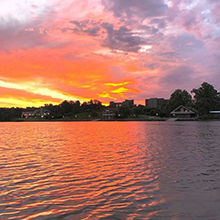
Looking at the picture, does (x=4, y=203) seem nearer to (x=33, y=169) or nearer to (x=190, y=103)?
(x=33, y=169)

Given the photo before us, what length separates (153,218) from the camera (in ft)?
24.3

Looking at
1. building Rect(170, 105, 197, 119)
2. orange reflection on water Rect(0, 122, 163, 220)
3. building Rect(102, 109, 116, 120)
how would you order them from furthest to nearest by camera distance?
building Rect(102, 109, 116, 120)
building Rect(170, 105, 197, 119)
orange reflection on water Rect(0, 122, 163, 220)

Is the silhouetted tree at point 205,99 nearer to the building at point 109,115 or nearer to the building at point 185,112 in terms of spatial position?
the building at point 185,112

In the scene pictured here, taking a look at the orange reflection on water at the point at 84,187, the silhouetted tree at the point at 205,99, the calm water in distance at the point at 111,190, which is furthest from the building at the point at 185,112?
the orange reflection on water at the point at 84,187

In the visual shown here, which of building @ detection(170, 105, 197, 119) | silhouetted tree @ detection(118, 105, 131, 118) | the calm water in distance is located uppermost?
silhouetted tree @ detection(118, 105, 131, 118)

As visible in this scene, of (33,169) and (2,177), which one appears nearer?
(2,177)

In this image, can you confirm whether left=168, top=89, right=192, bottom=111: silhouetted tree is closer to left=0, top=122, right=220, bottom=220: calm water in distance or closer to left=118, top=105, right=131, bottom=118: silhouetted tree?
left=118, top=105, right=131, bottom=118: silhouetted tree

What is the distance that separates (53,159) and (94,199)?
9.95 meters

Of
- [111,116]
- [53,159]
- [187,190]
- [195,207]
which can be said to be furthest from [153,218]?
[111,116]

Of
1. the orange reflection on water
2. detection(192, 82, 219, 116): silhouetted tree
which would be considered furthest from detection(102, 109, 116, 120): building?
the orange reflection on water

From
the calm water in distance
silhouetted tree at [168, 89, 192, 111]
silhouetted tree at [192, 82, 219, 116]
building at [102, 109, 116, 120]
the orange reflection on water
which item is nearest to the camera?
the calm water in distance

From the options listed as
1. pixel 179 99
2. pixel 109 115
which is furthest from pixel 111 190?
pixel 109 115

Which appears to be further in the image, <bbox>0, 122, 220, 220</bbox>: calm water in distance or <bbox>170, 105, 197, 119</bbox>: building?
<bbox>170, 105, 197, 119</bbox>: building

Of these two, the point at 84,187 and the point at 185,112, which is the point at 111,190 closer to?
the point at 84,187
